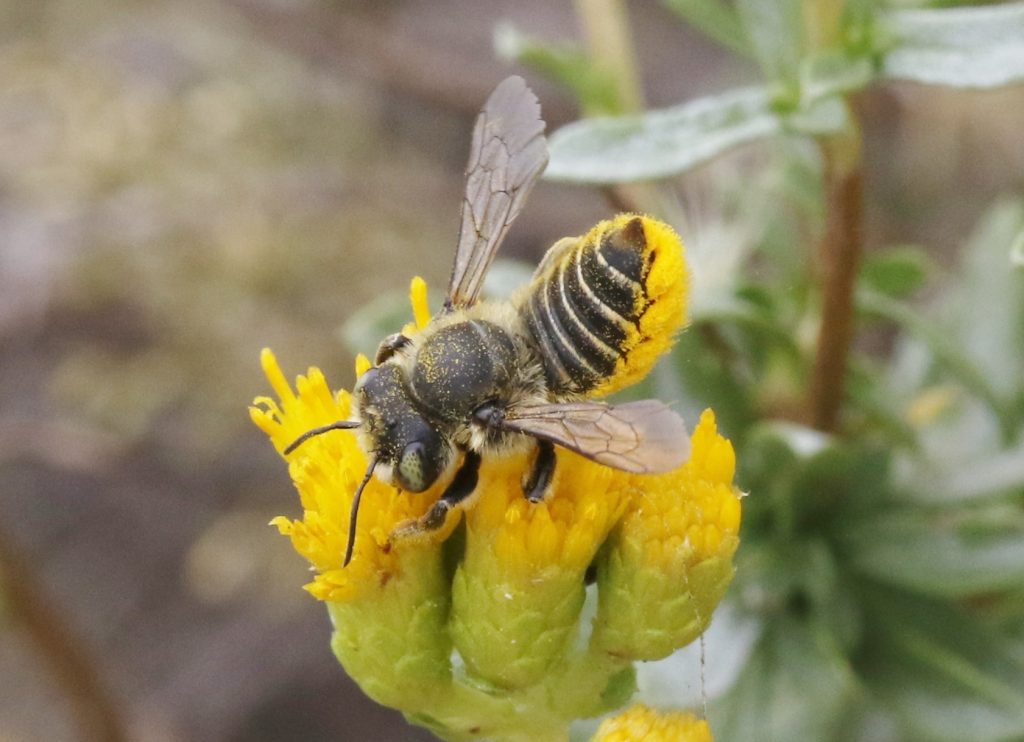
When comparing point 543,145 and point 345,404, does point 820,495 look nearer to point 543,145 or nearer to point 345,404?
point 543,145

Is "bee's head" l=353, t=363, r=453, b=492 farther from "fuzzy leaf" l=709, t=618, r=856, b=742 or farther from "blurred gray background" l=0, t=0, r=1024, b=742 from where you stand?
"blurred gray background" l=0, t=0, r=1024, b=742

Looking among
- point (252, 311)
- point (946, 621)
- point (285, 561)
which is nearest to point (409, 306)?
point (946, 621)

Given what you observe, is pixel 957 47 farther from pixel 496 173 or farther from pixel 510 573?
pixel 510 573

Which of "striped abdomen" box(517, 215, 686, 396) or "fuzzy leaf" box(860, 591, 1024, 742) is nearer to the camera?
"striped abdomen" box(517, 215, 686, 396)

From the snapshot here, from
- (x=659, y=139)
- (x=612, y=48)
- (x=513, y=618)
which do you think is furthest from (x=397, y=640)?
(x=612, y=48)

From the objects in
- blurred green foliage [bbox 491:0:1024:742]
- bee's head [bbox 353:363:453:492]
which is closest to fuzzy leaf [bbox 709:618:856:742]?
blurred green foliage [bbox 491:0:1024:742]

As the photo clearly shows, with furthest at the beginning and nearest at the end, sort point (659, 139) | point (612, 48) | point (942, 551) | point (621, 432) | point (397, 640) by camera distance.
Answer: point (612, 48)
point (942, 551)
point (659, 139)
point (397, 640)
point (621, 432)

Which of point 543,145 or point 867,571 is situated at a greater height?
point 543,145
